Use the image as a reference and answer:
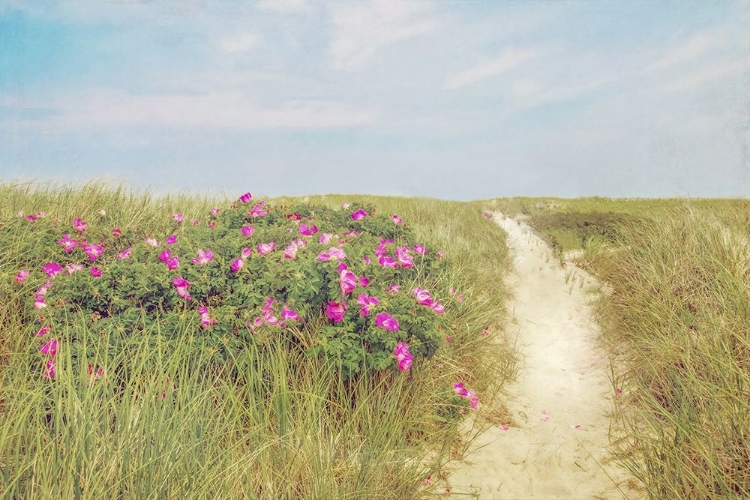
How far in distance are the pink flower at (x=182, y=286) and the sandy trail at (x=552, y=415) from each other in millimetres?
2302

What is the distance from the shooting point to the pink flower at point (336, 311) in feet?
12.6

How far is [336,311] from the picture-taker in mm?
3846

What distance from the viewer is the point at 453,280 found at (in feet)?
19.0

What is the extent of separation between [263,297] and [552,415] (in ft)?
9.06

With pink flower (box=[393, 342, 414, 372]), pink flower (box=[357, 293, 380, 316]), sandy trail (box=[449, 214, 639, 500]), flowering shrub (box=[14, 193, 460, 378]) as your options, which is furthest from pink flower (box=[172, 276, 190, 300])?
sandy trail (box=[449, 214, 639, 500])

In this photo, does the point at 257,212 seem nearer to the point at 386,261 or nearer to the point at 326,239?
the point at 326,239

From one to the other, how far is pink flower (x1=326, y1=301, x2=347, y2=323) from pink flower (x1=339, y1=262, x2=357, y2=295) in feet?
0.30

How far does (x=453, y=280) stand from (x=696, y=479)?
315 centimetres

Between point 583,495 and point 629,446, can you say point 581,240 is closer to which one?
point 629,446

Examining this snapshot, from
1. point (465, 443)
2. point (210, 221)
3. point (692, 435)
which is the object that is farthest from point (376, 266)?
point (210, 221)

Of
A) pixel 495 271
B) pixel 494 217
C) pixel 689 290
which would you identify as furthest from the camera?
pixel 494 217

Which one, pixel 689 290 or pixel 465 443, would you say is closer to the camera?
pixel 465 443

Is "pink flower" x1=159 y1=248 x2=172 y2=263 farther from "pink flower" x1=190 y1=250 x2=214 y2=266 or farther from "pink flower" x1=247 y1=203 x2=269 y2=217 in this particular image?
"pink flower" x1=247 y1=203 x2=269 y2=217

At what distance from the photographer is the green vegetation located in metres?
3.06
